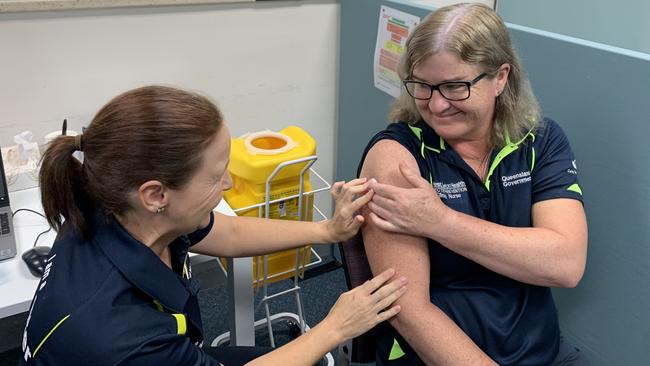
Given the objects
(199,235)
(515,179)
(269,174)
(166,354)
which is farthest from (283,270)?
(166,354)

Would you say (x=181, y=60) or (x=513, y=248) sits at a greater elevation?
(x=181, y=60)

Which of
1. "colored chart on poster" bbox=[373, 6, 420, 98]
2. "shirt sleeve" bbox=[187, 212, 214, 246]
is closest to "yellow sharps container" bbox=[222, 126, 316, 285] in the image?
"colored chart on poster" bbox=[373, 6, 420, 98]

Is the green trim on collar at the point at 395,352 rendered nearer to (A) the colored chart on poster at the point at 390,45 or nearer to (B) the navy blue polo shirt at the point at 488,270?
(B) the navy blue polo shirt at the point at 488,270

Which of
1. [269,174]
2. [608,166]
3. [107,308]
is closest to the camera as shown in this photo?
[107,308]

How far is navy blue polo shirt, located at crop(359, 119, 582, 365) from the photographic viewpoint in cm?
131

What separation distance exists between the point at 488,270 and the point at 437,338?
0.23 meters

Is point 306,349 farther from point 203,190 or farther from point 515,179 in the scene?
point 515,179

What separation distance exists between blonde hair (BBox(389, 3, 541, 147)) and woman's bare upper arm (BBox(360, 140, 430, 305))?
0.17m

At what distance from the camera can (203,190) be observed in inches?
41.8

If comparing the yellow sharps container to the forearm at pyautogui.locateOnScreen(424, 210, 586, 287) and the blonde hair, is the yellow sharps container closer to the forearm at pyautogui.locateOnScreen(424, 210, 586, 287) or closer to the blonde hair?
the blonde hair

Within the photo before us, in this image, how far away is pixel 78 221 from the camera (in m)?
1.03

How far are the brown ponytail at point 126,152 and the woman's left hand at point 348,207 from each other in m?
0.40

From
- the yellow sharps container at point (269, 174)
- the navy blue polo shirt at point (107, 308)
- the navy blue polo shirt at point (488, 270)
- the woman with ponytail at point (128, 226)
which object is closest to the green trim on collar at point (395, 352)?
the navy blue polo shirt at point (488, 270)

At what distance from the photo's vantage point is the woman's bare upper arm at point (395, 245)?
124 centimetres
